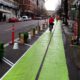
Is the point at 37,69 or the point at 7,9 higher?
the point at 7,9

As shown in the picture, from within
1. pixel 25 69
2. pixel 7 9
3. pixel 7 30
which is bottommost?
pixel 7 30

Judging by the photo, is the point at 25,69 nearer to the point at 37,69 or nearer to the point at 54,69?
the point at 37,69

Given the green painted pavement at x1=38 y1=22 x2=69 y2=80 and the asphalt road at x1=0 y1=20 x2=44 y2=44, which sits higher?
the green painted pavement at x1=38 y1=22 x2=69 y2=80

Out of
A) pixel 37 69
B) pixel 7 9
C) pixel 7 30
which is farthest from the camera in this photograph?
pixel 7 9

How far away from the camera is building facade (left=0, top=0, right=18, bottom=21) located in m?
91.4

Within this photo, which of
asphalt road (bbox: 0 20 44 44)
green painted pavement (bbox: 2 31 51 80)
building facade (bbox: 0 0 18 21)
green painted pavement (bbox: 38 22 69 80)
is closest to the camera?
Answer: green painted pavement (bbox: 2 31 51 80)

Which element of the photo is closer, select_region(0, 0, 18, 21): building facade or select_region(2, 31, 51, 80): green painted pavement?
select_region(2, 31, 51, 80): green painted pavement

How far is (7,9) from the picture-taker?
106062 millimetres

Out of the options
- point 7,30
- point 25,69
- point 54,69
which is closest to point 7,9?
point 7,30

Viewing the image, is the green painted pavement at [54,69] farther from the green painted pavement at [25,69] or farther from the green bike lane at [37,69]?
the green painted pavement at [25,69]

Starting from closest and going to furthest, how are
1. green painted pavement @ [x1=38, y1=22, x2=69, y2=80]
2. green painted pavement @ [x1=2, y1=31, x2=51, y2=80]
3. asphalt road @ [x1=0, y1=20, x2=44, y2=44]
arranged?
green painted pavement @ [x1=2, y1=31, x2=51, y2=80] < green painted pavement @ [x1=38, y1=22, x2=69, y2=80] < asphalt road @ [x1=0, y1=20, x2=44, y2=44]

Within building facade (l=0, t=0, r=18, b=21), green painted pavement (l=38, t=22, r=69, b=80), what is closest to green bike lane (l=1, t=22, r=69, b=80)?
green painted pavement (l=38, t=22, r=69, b=80)

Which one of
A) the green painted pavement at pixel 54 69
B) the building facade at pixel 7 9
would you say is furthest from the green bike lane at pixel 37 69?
the building facade at pixel 7 9

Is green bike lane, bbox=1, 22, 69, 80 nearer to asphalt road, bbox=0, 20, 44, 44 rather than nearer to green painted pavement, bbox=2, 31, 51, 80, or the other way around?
green painted pavement, bbox=2, 31, 51, 80
